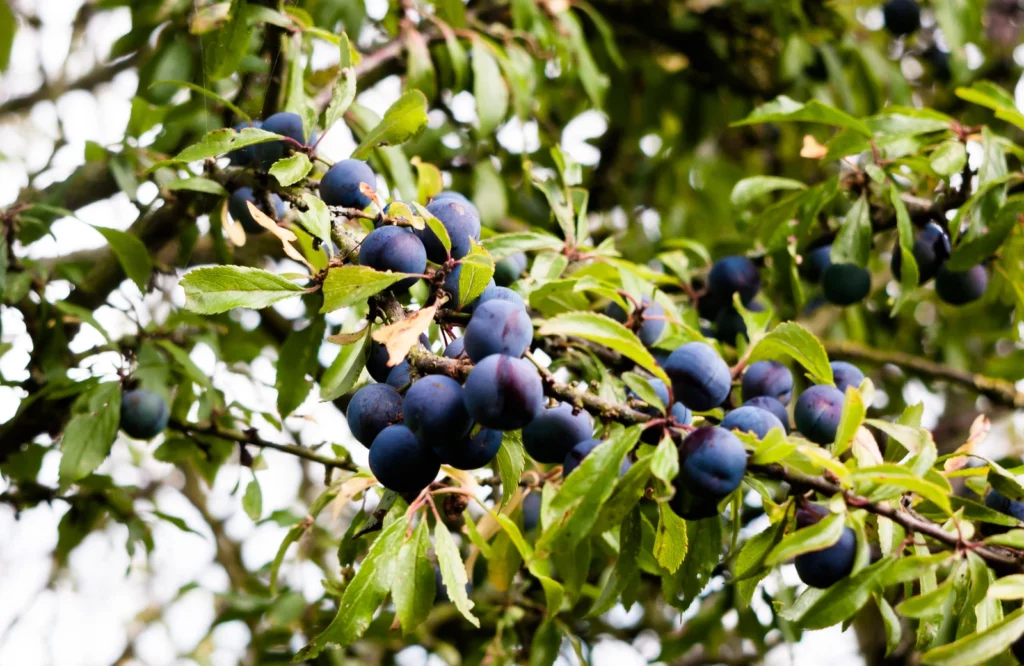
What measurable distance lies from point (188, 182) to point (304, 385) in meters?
0.39

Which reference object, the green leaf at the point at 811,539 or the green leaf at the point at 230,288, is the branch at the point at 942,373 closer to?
the green leaf at the point at 811,539

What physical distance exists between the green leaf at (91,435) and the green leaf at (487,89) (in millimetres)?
924

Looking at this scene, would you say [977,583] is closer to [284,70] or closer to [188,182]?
[188,182]

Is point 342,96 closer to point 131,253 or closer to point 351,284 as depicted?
point 351,284

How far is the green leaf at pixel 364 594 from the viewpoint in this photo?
39.4 inches

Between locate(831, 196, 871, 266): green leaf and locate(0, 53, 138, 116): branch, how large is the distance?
2386 millimetres

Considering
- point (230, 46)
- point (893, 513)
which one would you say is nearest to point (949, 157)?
point (893, 513)

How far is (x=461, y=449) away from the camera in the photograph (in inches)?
37.8

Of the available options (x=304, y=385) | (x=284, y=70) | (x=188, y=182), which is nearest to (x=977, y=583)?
(x=304, y=385)

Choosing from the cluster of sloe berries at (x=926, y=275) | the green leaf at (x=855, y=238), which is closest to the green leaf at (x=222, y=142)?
the green leaf at (x=855, y=238)

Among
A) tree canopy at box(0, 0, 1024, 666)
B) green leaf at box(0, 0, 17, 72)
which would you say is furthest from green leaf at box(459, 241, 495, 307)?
green leaf at box(0, 0, 17, 72)

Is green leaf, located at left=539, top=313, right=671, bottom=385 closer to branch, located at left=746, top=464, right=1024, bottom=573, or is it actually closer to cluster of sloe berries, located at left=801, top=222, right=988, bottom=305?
branch, located at left=746, top=464, right=1024, bottom=573

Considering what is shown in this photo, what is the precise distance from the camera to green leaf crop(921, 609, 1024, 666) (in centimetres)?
84

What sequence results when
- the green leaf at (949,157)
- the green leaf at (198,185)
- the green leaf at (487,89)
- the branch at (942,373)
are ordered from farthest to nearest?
1. the branch at (942,373)
2. the green leaf at (487,89)
3. the green leaf at (949,157)
4. the green leaf at (198,185)
